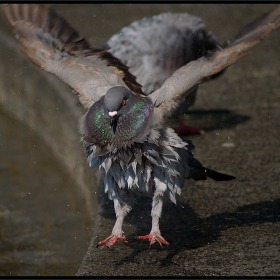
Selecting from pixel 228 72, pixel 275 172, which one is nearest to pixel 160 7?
pixel 228 72

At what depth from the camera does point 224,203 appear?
5.18 metres

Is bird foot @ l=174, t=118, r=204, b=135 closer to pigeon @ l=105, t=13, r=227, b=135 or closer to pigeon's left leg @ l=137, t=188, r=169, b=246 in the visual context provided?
pigeon @ l=105, t=13, r=227, b=135

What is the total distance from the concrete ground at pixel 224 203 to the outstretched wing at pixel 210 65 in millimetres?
937

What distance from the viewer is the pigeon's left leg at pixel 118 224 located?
14.5 ft

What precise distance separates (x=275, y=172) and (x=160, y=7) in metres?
5.44

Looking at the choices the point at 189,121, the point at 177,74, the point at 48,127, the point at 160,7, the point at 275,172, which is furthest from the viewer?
the point at 160,7

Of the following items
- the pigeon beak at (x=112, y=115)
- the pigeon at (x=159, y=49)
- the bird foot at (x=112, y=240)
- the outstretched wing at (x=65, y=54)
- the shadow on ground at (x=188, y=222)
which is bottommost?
the shadow on ground at (x=188, y=222)

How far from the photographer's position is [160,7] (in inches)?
410

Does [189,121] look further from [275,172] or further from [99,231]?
[99,231]

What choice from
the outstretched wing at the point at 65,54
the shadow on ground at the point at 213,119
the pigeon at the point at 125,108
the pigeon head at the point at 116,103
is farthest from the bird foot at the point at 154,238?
the shadow on ground at the point at 213,119

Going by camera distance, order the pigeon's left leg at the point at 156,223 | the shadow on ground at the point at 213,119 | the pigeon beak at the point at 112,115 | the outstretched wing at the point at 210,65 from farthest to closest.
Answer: the shadow on ground at the point at 213,119
the outstretched wing at the point at 210,65
the pigeon's left leg at the point at 156,223
the pigeon beak at the point at 112,115

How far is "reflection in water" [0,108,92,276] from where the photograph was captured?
18.1ft

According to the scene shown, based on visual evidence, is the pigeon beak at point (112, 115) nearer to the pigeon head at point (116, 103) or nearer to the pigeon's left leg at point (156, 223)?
the pigeon head at point (116, 103)

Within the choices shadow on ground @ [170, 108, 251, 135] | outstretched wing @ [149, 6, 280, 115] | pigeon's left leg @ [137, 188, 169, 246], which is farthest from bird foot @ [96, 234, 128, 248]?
shadow on ground @ [170, 108, 251, 135]
